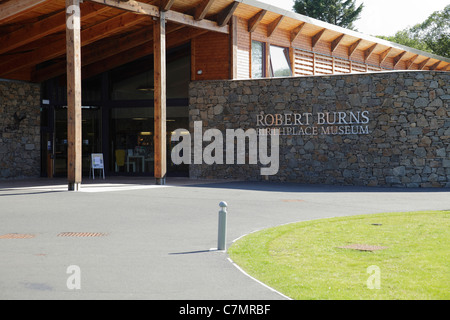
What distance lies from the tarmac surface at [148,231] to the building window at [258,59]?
6.45m

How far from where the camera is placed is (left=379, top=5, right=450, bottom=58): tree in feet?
195

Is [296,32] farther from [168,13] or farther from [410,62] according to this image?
[410,62]

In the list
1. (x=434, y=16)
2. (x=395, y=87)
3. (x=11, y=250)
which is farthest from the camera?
(x=434, y=16)

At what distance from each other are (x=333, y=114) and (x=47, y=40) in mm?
10936

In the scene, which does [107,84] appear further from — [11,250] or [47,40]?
[11,250]

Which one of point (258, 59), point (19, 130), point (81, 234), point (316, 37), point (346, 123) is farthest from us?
point (316, 37)

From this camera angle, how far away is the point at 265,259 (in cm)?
728

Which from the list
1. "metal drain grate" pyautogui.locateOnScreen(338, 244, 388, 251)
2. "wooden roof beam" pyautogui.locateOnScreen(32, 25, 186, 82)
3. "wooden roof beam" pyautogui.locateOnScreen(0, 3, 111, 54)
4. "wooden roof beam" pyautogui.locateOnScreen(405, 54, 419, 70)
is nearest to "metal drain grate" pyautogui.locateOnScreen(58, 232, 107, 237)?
"metal drain grate" pyautogui.locateOnScreen(338, 244, 388, 251)

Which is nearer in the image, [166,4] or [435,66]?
[166,4]

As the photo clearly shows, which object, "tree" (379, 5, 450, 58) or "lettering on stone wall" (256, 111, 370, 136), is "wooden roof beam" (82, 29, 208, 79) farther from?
"tree" (379, 5, 450, 58)

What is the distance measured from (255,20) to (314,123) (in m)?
5.25

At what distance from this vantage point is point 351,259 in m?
7.25

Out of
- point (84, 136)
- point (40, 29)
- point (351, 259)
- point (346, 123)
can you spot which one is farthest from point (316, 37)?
point (351, 259)
